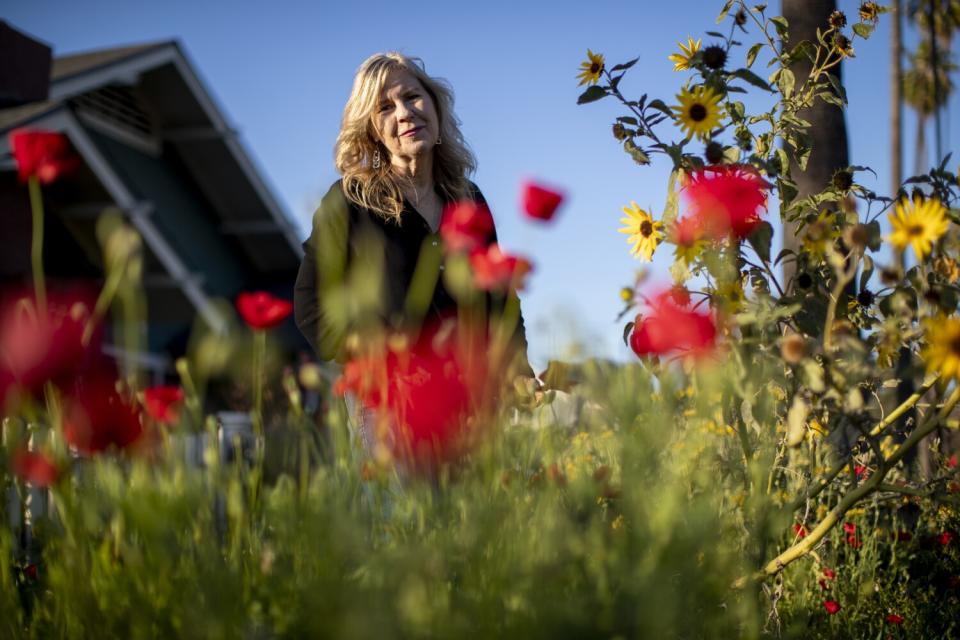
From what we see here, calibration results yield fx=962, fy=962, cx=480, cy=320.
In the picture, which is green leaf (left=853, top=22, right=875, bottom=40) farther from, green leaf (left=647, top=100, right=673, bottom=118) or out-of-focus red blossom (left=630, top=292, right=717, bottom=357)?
out-of-focus red blossom (left=630, top=292, right=717, bottom=357)

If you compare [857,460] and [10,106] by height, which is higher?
[10,106]

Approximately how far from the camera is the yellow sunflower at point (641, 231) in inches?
85.4

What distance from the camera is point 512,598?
1.40 m

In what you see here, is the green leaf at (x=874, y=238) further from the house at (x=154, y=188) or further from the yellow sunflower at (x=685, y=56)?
the house at (x=154, y=188)

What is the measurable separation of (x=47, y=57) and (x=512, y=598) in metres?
10.4

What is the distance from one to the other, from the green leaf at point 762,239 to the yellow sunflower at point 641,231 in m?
0.23

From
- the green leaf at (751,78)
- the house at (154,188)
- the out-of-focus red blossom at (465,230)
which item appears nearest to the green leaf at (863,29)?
the green leaf at (751,78)

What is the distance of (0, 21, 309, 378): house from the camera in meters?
10.0

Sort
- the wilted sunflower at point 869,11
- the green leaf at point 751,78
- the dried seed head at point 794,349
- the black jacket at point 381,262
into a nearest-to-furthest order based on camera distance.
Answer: the dried seed head at point 794,349
the green leaf at point 751,78
the black jacket at point 381,262
the wilted sunflower at point 869,11

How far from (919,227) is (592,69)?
0.95 metres

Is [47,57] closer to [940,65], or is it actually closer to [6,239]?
[6,239]

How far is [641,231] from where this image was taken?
7.21ft

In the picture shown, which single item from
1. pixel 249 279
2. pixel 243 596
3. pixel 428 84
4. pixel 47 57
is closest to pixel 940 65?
pixel 249 279

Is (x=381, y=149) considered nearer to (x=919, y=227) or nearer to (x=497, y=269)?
(x=497, y=269)
